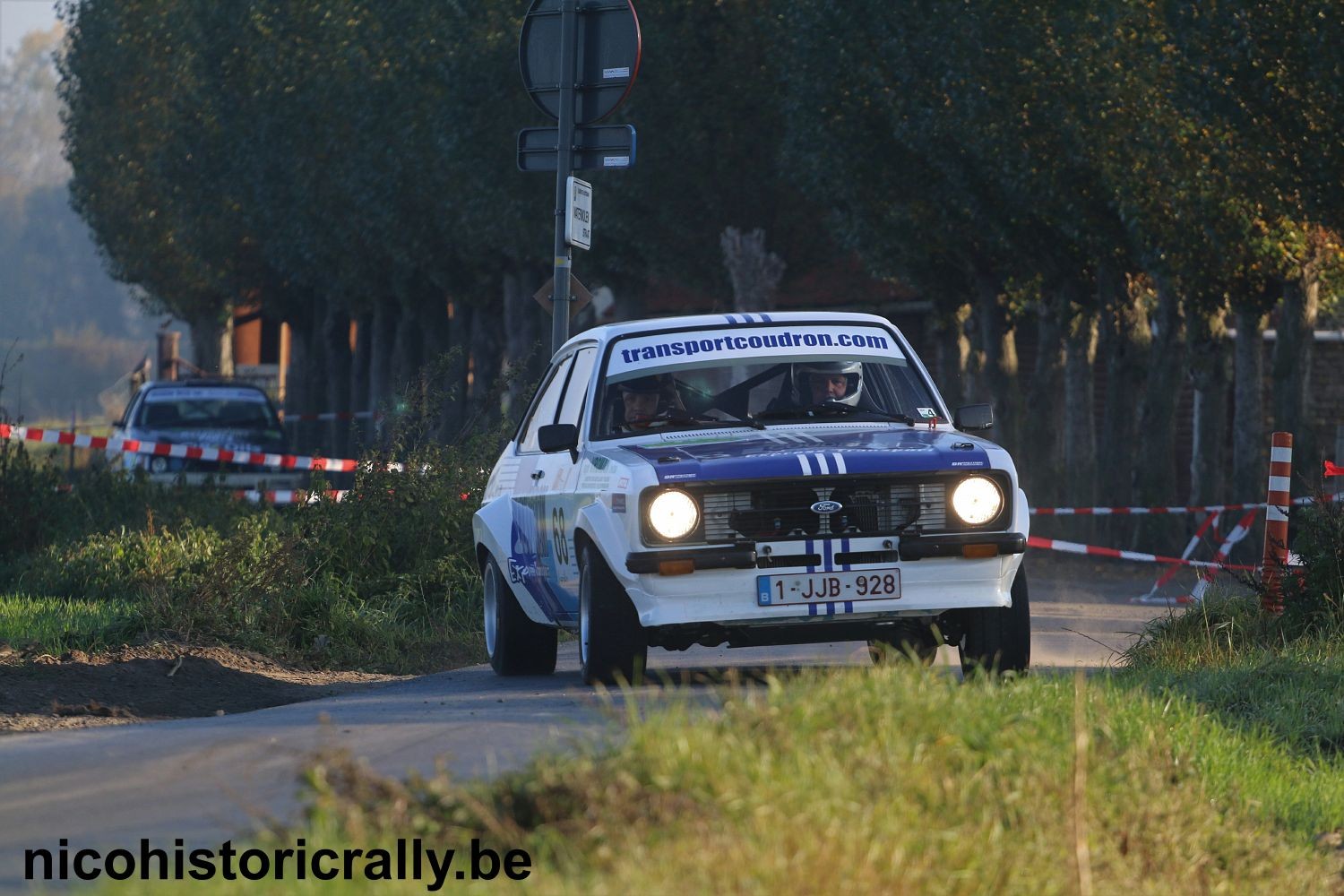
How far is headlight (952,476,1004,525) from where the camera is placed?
9445 millimetres

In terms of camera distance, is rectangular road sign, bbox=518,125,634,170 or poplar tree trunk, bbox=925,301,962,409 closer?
rectangular road sign, bbox=518,125,634,170

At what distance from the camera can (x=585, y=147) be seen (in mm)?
17656

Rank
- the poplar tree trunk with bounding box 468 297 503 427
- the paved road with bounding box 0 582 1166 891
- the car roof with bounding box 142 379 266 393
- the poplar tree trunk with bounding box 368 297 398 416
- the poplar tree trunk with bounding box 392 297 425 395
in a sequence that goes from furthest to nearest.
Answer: the poplar tree trunk with bounding box 368 297 398 416 → the poplar tree trunk with bounding box 392 297 425 395 → the poplar tree trunk with bounding box 468 297 503 427 → the car roof with bounding box 142 379 266 393 → the paved road with bounding box 0 582 1166 891

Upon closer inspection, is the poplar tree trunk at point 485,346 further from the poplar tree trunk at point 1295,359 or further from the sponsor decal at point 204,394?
the poplar tree trunk at point 1295,359

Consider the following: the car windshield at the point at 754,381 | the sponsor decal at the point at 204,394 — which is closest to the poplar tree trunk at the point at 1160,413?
the sponsor decal at the point at 204,394

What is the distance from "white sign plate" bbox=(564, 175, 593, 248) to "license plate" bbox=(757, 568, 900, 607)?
842 cm

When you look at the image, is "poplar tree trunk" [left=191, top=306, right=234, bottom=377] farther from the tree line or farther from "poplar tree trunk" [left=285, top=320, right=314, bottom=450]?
the tree line

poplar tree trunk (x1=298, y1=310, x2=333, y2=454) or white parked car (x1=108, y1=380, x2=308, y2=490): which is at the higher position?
poplar tree trunk (x1=298, y1=310, x2=333, y2=454)

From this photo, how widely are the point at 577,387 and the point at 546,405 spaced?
775 millimetres

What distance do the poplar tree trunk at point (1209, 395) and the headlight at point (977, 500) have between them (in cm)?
1811

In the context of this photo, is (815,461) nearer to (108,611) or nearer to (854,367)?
(854,367)

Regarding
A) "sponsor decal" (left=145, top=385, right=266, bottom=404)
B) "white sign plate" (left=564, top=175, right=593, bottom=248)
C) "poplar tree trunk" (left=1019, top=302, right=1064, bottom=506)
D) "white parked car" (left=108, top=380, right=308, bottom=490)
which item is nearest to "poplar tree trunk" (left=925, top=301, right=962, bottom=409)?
"poplar tree trunk" (left=1019, top=302, right=1064, bottom=506)

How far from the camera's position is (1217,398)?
27.8 meters

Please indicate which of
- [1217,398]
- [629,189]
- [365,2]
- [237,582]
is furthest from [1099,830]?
[365,2]
